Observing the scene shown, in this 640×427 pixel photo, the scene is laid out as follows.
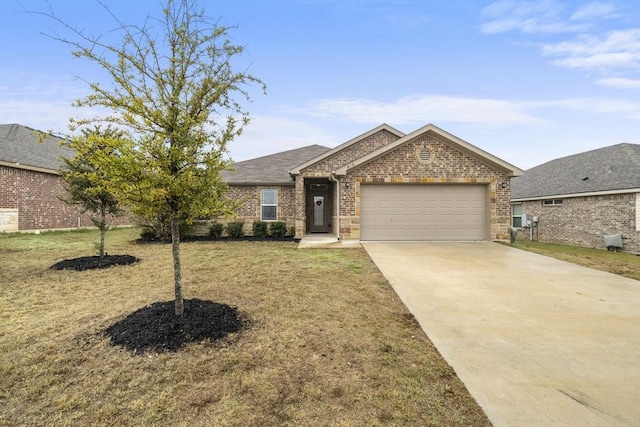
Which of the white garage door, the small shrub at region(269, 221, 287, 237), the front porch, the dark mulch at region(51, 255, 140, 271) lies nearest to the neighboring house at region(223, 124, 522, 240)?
the white garage door

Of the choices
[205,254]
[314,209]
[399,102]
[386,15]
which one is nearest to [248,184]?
[314,209]

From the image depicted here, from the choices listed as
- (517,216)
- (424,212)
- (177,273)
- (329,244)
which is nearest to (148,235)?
(329,244)

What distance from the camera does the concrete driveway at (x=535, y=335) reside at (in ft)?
9.02

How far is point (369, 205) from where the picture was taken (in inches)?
537

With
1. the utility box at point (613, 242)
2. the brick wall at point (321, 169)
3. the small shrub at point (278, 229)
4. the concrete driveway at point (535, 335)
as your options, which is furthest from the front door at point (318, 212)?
the utility box at point (613, 242)

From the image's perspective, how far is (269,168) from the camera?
17.9 metres

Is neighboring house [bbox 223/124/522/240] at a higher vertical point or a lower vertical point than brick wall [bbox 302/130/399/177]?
lower

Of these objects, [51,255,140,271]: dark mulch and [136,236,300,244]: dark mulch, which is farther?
[136,236,300,244]: dark mulch

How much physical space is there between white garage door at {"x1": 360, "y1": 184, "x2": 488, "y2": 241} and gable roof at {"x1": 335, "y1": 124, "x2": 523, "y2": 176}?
1114 mm

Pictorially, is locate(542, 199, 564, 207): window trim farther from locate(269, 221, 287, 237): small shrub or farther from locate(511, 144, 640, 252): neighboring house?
locate(269, 221, 287, 237): small shrub

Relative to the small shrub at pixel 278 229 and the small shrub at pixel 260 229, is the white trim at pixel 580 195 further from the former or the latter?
the small shrub at pixel 260 229

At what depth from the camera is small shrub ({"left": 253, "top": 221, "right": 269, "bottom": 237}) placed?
51.5ft

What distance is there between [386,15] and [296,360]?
46.1ft

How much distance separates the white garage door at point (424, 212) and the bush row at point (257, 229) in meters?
4.33
